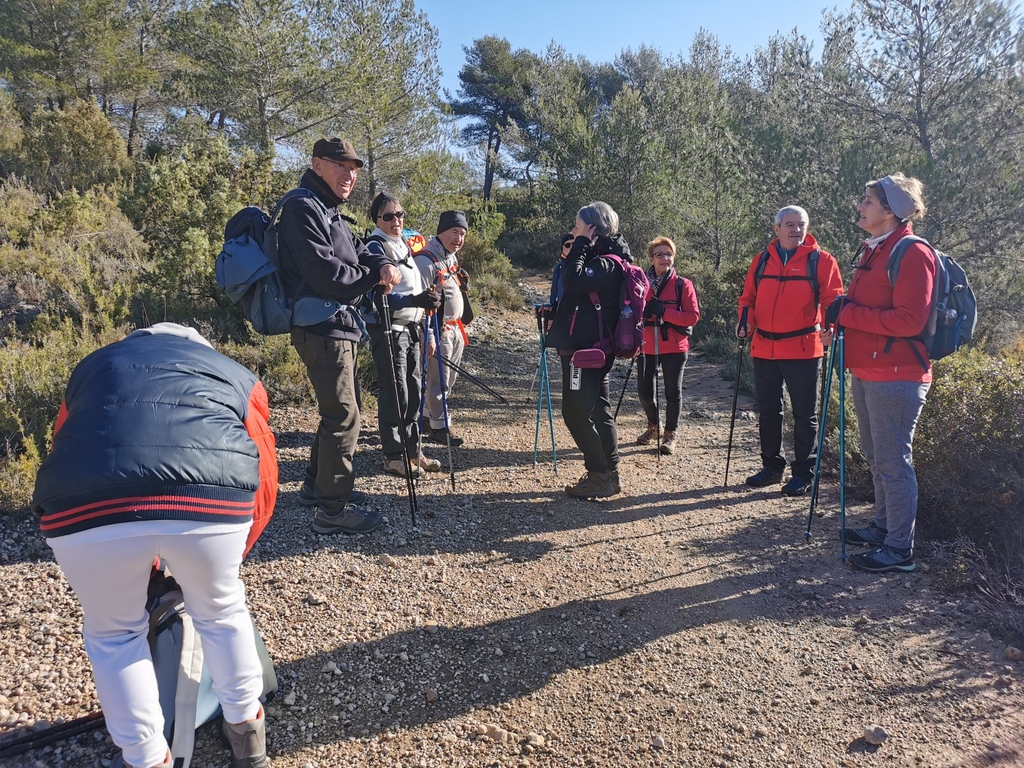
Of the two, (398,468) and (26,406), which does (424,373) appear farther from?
(26,406)

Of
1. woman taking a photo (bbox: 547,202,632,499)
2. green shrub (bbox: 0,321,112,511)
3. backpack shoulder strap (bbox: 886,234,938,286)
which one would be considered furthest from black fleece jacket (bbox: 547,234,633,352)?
green shrub (bbox: 0,321,112,511)

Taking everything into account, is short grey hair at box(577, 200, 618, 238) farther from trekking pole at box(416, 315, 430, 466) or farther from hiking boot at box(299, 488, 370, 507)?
hiking boot at box(299, 488, 370, 507)

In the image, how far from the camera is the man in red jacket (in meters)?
4.69

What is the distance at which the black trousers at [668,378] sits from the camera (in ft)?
19.8

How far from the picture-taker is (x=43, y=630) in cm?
297

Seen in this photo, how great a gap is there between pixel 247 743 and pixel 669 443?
4.58m

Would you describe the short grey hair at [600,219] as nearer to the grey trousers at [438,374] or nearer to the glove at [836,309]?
the glove at [836,309]

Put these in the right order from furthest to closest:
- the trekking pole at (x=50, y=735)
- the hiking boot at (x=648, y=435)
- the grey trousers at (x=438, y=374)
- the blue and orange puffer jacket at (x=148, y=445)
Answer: the hiking boot at (x=648, y=435), the grey trousers at (x=438, y=374), the trekking pole at (x=50, y=735), the blue and orange puffer jacket at (x=148, y=445)

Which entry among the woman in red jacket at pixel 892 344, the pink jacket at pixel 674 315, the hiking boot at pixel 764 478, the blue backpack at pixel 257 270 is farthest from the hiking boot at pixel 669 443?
the blue backpack at pixel 257 270

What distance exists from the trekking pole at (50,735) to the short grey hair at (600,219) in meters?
3.69

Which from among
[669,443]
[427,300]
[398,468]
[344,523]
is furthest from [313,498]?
[669,443]

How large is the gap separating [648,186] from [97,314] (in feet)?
41.8

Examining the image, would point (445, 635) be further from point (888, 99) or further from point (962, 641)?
point (888, 99)

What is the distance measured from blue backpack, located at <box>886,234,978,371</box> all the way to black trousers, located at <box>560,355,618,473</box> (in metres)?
1.80
